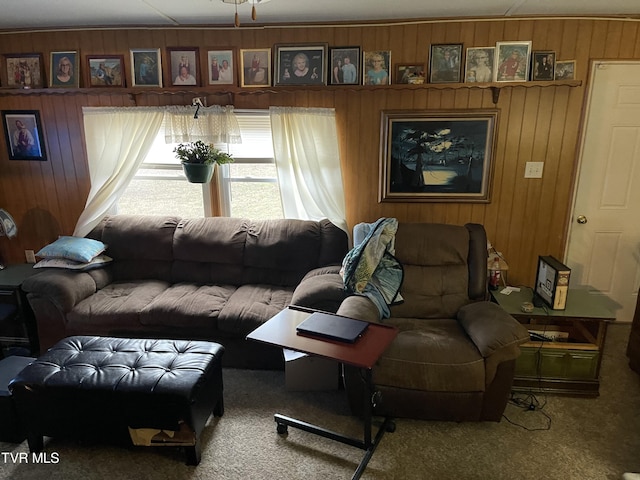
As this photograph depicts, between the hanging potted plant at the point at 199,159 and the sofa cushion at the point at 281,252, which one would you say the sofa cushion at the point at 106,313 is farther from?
→ the hanging potted plant at the point at 199,159

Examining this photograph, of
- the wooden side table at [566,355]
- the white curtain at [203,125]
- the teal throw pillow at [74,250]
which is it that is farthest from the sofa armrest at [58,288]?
the wooden side table at [566,355]

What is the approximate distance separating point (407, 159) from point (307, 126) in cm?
83

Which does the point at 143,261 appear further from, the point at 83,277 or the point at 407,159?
the point at 407,159

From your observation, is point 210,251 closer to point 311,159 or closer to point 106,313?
point 106,313

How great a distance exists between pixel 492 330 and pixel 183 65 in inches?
117

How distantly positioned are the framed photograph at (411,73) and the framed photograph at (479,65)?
0.32m

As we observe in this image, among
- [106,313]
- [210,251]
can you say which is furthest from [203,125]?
[106,313]

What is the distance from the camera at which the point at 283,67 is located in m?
3.29

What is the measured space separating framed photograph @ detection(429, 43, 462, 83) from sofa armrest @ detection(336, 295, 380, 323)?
1.76 metres

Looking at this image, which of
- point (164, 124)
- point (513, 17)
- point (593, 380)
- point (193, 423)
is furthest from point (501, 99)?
point (193, 423)

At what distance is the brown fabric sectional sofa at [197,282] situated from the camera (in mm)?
2887

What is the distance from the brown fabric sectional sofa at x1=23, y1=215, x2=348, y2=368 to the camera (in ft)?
9.47

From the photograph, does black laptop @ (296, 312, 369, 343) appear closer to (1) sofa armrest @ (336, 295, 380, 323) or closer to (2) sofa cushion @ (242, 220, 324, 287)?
(1) sofa armrest @ (336, 295, 380, 323)

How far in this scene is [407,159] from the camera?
3.34 m
